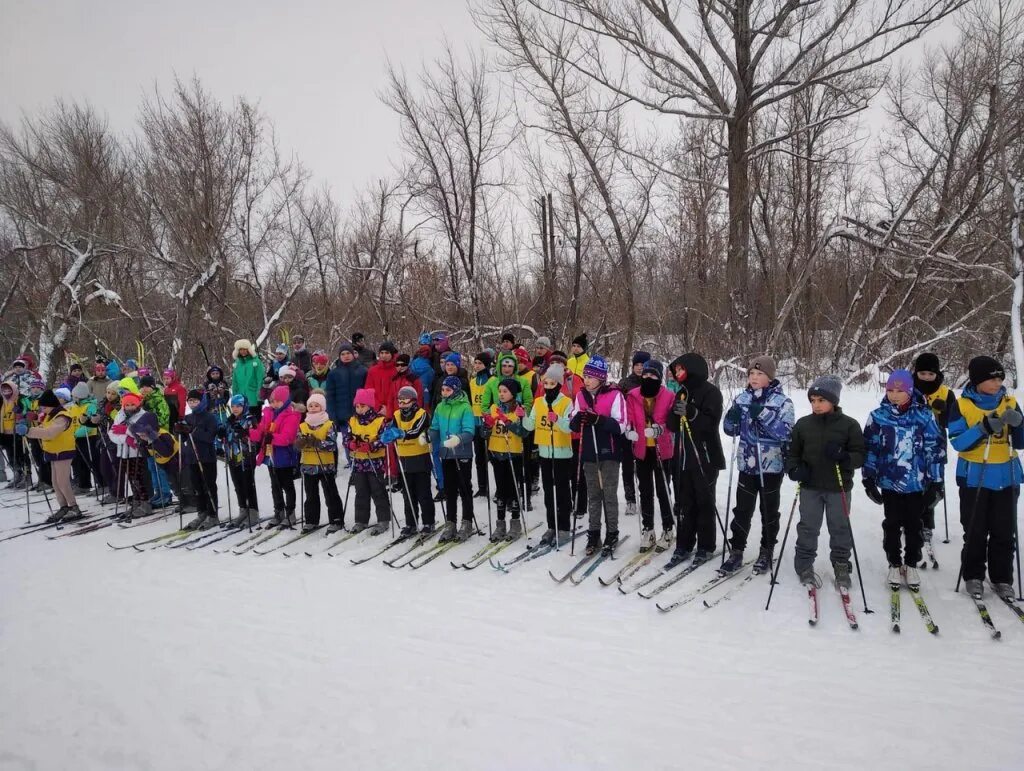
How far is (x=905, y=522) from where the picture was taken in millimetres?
4668

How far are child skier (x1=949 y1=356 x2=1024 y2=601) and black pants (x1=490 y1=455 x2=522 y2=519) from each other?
3954 mm

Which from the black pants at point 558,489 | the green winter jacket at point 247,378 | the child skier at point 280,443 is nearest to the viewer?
the black pants at point 558,489

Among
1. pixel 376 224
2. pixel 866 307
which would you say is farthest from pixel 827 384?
pixel 376 224

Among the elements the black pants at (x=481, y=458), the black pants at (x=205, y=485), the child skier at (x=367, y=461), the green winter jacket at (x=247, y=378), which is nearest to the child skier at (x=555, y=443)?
the black pants at (x=481, y=458)

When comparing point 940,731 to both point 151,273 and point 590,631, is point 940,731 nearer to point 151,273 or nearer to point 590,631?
point 590,631

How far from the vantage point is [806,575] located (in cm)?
471

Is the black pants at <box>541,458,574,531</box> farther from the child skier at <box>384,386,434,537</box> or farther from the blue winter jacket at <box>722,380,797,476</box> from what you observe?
the blue winter jacket at <box>722,380,797,476</box>

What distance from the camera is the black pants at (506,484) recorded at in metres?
6.52

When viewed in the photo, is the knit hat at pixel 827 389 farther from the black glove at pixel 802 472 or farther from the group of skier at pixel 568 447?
the black glove at pixel 802 472

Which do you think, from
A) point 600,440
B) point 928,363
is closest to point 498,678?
point 600,440

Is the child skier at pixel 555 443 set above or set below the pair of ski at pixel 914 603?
above

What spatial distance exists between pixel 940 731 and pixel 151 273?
81.0ft

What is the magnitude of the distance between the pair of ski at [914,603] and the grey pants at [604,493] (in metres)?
2.28

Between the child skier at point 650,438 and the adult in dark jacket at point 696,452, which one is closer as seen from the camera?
the adult in dark jacket at point 696,452
